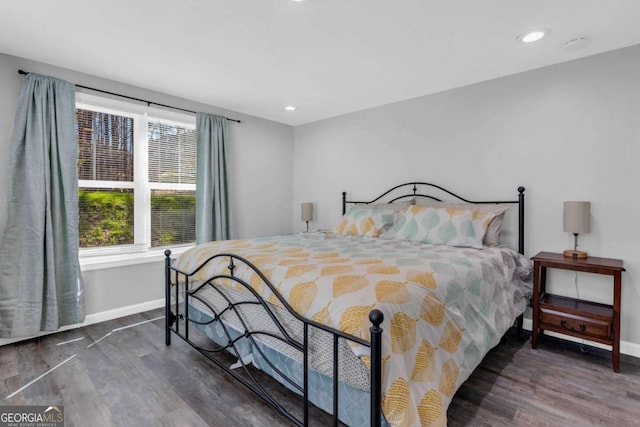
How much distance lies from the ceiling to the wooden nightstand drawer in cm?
207

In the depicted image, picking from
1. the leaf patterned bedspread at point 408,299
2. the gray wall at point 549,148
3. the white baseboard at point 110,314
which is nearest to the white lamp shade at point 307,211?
the gray wall at point 549,148

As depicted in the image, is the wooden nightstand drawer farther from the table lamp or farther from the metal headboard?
the metal headboard

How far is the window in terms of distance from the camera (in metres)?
3.16

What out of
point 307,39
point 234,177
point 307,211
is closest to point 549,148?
point 307,39

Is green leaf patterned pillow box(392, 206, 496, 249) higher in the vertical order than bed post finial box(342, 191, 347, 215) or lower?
lower

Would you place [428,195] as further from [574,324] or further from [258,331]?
[258,331]

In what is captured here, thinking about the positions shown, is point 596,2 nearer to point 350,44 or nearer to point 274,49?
point 350,44

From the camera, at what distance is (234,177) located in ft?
14.1

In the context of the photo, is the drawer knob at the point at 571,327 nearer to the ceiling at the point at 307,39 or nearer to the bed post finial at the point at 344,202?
the ceiling at the point at 307,39

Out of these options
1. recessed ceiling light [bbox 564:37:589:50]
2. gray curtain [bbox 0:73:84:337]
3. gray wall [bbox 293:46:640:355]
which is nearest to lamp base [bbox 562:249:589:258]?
gray wall [bbox 293:46:640:355]

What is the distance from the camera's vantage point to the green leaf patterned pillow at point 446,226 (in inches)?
107

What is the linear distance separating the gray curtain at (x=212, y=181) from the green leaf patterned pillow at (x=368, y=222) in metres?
1.49

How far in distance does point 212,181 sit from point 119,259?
1.31 m

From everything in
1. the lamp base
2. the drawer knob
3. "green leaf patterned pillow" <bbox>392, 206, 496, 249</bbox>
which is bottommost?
the drawer knob
